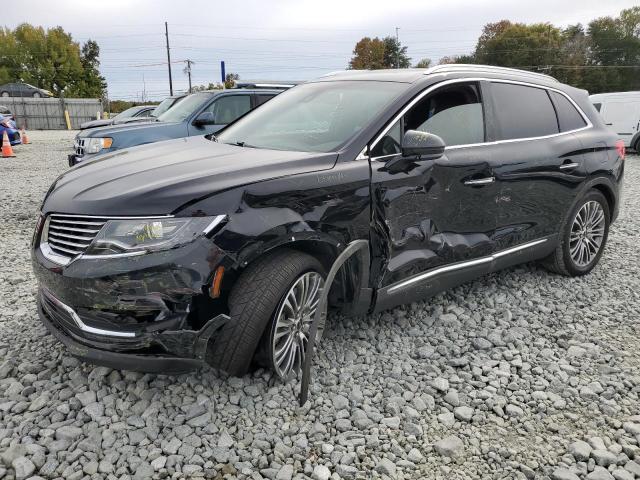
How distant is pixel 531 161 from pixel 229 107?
5752 millimetres

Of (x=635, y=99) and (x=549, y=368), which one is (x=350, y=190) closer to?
(x=549, y=368)

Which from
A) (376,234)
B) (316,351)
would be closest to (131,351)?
(316,351)

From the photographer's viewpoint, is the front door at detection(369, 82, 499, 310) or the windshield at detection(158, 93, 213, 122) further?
the windshield at detection(158, 93, 213, 122)

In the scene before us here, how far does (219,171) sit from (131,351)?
0.97 metres

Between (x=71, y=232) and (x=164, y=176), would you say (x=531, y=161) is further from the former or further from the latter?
(x=71, y=232)

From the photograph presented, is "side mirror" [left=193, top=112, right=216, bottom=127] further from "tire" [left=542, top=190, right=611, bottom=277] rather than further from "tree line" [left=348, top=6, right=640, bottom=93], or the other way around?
"tree line" [left=348, top=6, right=640, bottom=93]

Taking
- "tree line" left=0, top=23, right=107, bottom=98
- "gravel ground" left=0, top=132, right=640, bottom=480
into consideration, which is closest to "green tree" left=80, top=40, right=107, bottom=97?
"tree line" left=0, top=23, right=107, bottom=98

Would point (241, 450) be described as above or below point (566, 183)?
below

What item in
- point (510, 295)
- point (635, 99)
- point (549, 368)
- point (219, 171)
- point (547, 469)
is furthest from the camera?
point (635, 99)

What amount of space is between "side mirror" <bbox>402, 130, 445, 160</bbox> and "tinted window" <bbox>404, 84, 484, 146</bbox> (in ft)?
0.68

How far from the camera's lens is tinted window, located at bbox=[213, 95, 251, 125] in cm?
852

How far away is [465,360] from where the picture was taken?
3295 mm

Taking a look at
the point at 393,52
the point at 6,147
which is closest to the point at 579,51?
the point at 393,52

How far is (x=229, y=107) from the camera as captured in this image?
339 inches
